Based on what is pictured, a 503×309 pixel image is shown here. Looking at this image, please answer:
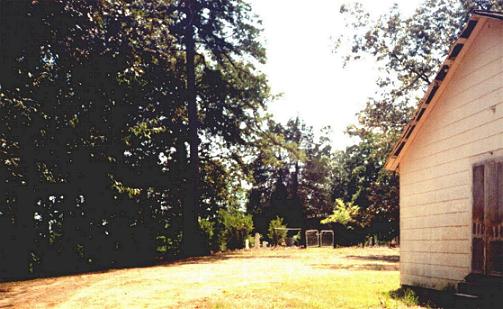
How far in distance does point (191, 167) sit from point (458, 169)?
64.1 ft

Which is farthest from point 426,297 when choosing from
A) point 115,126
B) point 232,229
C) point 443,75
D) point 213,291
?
point 232,229

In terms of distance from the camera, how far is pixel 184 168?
27.6 m

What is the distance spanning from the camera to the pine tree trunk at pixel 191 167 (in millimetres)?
25359

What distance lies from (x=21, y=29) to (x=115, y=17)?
231 centimetres

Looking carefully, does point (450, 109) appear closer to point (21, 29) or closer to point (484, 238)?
point (484, 238)

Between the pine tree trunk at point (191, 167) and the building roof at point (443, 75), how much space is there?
15972 millimetres

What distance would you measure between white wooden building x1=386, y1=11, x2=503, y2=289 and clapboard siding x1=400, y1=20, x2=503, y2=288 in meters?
0.02

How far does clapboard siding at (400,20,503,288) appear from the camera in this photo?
827 cm

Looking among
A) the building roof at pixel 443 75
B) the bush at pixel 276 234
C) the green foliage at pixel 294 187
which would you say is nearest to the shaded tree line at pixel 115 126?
the bush at pixel 276 234

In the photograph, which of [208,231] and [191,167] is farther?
[208,231]

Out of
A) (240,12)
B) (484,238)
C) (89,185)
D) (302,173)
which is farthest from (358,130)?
(302,173)

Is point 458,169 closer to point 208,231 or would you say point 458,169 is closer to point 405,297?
point 405,297

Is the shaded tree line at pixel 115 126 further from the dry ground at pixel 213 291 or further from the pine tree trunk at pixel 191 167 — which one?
the dry ground at pixel 213 291

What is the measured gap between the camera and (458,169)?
30.0ft
